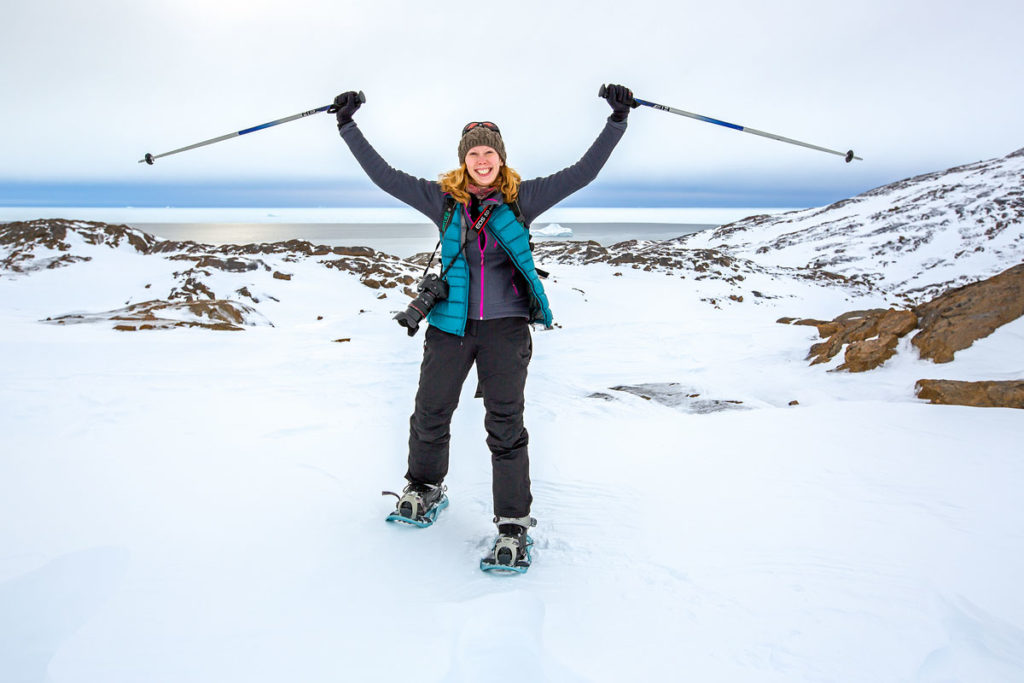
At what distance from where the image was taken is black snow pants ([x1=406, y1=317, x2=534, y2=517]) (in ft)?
9.91

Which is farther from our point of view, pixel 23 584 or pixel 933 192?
pixel 933 192

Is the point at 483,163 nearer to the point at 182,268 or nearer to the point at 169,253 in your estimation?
the point at 182,268

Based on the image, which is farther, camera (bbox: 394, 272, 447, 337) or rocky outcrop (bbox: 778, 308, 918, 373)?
rocky outcrop (bbox: 778, 308, 918, 373)

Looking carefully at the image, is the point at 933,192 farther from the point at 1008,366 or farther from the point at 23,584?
the point at 23,584

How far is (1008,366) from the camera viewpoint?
694 cm

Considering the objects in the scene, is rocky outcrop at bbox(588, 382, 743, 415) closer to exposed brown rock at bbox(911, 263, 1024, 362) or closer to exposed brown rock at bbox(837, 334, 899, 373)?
exposed brown rock at bbox(837, 334, 899, 373)

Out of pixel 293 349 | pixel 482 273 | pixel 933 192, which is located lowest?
pixel 293 349

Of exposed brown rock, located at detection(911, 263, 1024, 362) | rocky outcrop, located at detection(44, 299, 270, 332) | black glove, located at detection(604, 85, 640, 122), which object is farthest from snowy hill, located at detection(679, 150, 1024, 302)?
black glove, located at detection(604, 85, 640, 122)

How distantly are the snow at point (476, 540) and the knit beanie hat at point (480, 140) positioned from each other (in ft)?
7.67

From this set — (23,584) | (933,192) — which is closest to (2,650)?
(23,584)

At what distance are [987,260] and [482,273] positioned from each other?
61569 mm

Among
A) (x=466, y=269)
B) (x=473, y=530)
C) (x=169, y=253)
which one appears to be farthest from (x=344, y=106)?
(x=169, y=253)

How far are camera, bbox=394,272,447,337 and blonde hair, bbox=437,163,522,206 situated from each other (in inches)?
20.2

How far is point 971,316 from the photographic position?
8102 millimetres
